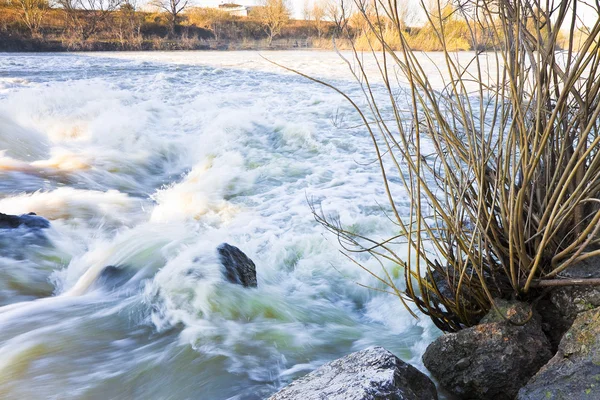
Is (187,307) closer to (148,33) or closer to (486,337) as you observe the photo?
(486,337)

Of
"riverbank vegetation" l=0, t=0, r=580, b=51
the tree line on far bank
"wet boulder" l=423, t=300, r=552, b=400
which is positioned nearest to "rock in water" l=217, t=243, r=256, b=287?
"wet boulder" l=423, t=300, r=552, b=400

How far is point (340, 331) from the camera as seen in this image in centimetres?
281

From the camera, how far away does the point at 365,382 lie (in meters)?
1.52

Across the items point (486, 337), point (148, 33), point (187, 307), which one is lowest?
point (187, 307)

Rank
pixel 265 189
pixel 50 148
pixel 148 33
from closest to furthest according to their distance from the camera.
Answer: pixel 265 189, pixel 50 148, pixel 148 33

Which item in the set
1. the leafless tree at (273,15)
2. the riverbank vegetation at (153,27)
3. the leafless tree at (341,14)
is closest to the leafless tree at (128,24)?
the riverbank vegetation at (153,27)

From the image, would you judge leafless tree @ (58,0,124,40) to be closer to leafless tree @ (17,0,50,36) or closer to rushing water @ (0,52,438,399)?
leafless tree @ (17,0,50,36)

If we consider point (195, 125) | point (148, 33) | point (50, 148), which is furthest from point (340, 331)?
point (148, 33)

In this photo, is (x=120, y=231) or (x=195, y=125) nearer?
(x=120, y=231)

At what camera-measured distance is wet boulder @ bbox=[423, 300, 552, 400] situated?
5.62 ft

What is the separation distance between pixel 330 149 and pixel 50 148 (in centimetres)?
418

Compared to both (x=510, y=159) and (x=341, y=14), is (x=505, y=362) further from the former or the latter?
(x=341, y=14)

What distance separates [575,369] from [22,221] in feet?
13.0

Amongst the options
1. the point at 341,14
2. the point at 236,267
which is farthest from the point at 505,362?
the point at 236,267
